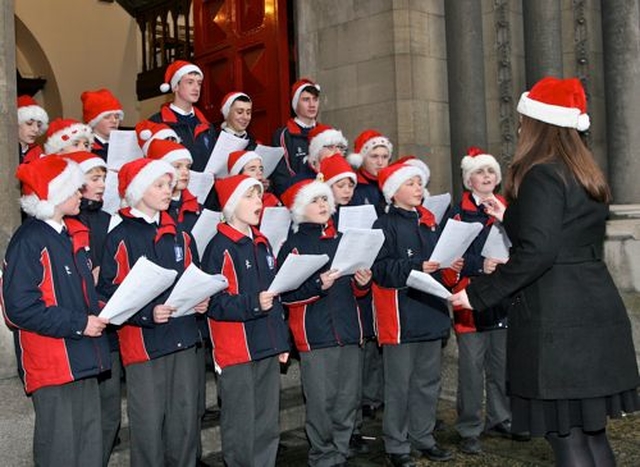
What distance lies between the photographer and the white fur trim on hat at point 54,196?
3.39 meters

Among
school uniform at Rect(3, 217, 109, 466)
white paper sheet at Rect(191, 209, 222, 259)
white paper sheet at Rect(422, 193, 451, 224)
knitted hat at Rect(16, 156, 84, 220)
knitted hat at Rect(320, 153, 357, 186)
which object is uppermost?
knitted hat at Rect(320, 153, 357, 186)

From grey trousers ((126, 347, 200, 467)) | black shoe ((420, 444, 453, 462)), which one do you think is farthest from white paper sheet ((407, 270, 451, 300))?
black shoe ((420, 444, 453, 462))

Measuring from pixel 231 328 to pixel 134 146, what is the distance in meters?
1.52

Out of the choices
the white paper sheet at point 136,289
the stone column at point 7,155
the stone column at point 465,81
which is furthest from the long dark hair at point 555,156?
the stone column at point 465,81

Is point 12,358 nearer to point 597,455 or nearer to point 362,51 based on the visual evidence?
point 597,455

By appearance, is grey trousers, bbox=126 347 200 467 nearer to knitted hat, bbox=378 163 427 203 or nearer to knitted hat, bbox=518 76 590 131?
knitted hat, bbox=378 163 427 203

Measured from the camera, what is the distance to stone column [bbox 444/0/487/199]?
707cm

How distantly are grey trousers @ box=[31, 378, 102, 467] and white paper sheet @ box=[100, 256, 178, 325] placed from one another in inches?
14.8

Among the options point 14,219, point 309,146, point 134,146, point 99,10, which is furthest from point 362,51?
point 99,10

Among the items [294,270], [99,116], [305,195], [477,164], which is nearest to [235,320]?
[294,270]

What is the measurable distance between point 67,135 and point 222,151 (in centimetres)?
95

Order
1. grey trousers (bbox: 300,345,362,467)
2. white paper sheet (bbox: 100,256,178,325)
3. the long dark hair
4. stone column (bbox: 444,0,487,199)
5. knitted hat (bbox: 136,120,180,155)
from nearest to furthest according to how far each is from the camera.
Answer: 1. the long dark hair
2. white paper sheet (bbox: 100,256,178,325)
3. grey trousers (bbox: 300,345,362,467)
4. knitted hat (bbox: 136,120,180,155)
5. stone column (bbox: 444,0,487,199)

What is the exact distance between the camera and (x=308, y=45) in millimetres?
7762

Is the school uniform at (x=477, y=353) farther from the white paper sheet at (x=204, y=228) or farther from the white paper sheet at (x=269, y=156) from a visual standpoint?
the white paper sheet at (x=204, y=228)
